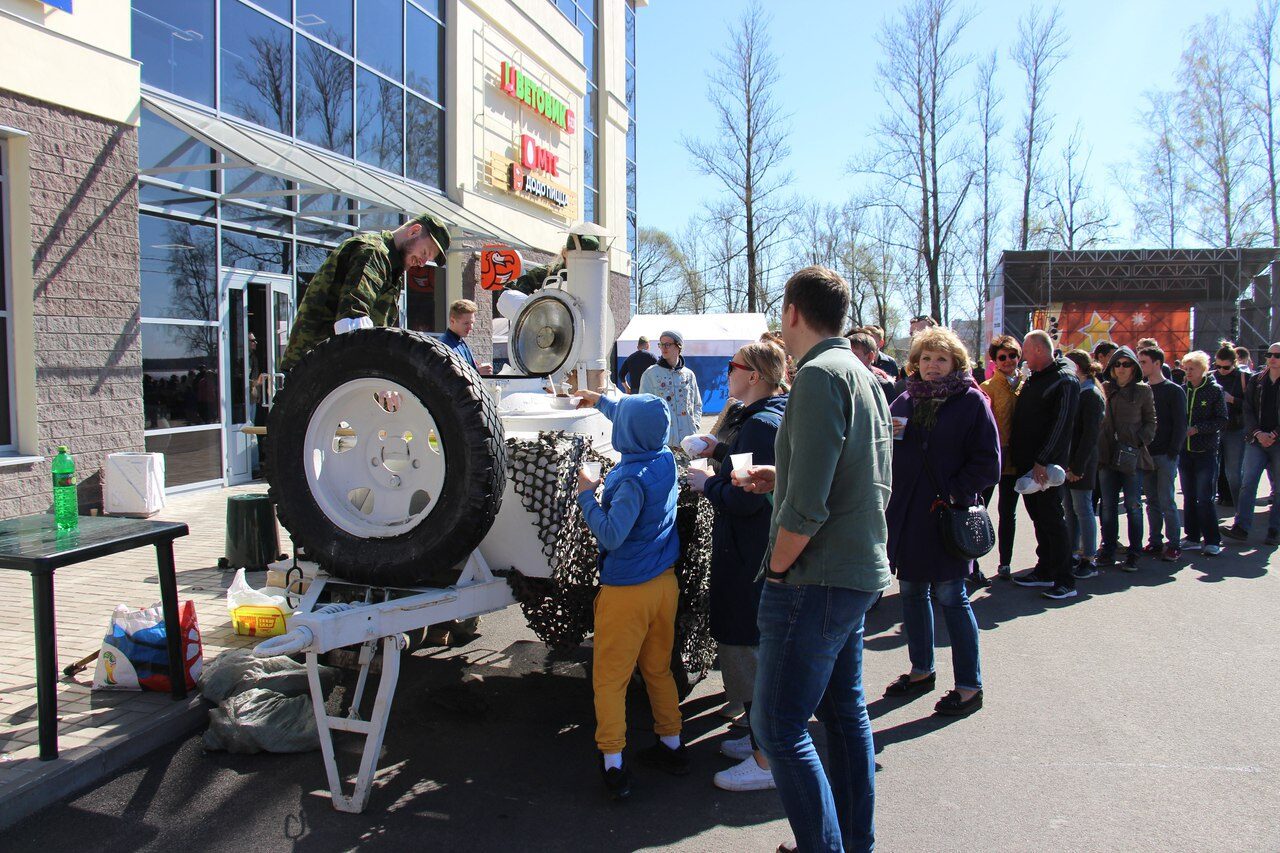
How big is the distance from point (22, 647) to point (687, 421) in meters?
5.36

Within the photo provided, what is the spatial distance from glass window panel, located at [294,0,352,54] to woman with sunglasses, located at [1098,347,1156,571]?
1048 centimetres

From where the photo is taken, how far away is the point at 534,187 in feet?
59.3

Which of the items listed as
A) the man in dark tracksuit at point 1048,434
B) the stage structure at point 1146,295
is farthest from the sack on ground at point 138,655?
the stage structure at point 1146,295

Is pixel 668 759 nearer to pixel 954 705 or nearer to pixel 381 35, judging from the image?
pixel 954 705

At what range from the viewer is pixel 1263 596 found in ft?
21.3

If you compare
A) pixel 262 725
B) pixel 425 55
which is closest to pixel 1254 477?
pixel 262 725

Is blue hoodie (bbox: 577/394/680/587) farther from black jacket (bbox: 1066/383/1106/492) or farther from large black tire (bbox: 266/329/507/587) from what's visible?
black jacket (bbox: 1066/383/1106/492)

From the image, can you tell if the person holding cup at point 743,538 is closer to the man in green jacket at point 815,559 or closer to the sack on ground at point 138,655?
the man in green jacket at point 815,559

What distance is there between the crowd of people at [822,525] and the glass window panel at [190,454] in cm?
708

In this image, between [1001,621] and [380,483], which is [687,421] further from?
[380,483]

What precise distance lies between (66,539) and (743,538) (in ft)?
9.07

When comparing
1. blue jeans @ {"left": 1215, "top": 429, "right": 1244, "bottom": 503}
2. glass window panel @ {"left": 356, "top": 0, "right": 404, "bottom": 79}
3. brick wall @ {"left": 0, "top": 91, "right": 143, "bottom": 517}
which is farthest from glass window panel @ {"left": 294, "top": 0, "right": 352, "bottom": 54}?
blue jeans @ {"left": 1215, "top": 429, "right": 1244, "bottom": 503}

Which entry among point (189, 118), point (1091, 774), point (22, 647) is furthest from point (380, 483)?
point (189, 118)

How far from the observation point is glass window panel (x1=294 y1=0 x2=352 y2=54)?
461 inches
